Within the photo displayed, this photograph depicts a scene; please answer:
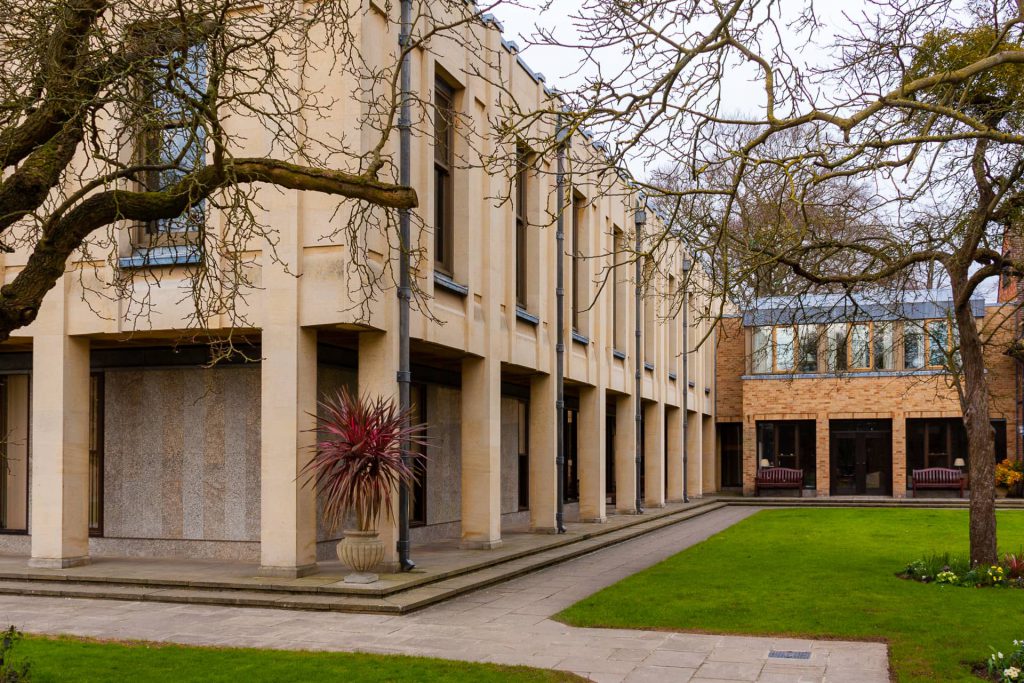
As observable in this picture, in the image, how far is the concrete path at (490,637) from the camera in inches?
360

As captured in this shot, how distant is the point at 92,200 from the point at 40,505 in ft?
31.5

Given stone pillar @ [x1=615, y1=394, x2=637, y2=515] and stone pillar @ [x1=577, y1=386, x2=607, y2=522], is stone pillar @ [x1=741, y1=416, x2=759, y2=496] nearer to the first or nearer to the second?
stone pillar @ [x1=615, y1=394, x2=637, y2=515]

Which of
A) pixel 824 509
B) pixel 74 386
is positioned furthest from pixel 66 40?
pixel 824 509

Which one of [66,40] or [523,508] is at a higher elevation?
[66,40]

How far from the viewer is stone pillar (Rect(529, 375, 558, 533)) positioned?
2123 centimetres

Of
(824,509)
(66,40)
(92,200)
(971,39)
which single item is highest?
(971,39)

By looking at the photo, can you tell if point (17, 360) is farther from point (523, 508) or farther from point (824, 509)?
point (824, 509)

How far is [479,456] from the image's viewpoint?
17547 mm

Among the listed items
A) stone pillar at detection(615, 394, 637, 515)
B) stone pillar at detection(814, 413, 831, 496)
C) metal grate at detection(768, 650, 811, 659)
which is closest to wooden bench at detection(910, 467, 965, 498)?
stone pillar at detection(814, 413, 831, 496)

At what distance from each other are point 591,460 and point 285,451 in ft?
39.5

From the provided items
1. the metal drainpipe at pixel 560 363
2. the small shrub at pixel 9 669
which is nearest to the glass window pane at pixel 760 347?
the metal drainpipe at pixel 560 363

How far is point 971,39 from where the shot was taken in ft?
38.0

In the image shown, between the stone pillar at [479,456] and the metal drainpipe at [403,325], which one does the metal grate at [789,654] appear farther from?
the stone pillar at [479,456]

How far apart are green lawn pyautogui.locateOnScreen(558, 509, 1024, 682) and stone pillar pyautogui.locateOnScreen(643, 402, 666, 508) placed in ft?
35.0
